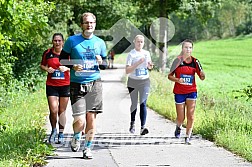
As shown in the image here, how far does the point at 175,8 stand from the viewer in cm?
2994

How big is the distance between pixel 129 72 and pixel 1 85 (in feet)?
27.7

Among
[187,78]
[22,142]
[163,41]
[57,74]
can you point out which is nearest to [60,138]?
[57,74]

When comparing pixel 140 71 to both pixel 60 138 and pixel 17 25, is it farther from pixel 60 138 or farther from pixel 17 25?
pixel 17 25

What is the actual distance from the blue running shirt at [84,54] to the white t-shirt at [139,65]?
7.56ft

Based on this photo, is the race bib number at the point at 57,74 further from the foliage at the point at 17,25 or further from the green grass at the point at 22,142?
the foliage at the point at 17,25

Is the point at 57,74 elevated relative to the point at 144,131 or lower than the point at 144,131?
elevated

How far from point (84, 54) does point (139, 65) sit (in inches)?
98.8

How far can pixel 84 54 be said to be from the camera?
307 inches

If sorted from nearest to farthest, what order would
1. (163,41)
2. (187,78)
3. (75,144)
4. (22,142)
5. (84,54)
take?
(84,54)
(22,142)
(75,144)
(187,78)
(163,41)

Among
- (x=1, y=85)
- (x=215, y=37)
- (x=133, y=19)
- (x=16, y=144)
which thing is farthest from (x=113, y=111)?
(x=215, y=37)

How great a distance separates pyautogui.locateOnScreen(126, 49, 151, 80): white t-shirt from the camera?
33.3 ft

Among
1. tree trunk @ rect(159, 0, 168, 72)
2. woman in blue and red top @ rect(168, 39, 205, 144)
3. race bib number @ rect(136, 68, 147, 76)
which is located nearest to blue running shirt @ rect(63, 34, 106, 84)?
woman in blue and red top @ rect(168, 39, 205, 144)

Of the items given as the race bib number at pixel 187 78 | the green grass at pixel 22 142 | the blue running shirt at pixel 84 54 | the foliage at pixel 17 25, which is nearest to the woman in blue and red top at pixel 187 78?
the race bib number at pixel 187 78

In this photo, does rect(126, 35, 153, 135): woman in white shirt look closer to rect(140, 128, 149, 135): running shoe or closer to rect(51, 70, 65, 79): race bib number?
rect(140, 128, 149, 135): running shoe
